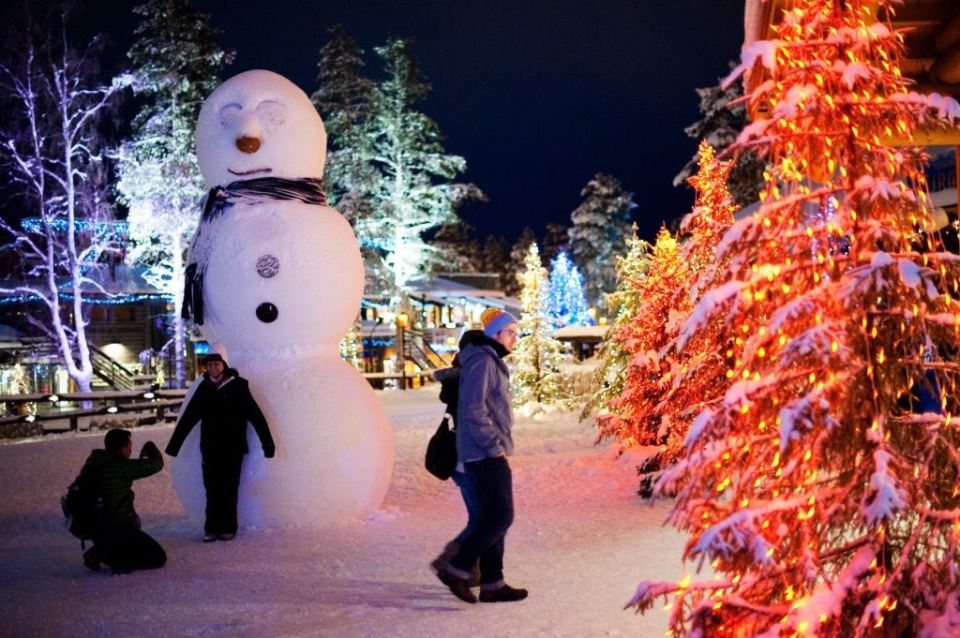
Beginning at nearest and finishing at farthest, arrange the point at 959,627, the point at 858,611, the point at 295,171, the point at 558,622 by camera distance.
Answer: the point at 959,627 → the point at 858,611 → the point at 558,622 → the point at 295,171

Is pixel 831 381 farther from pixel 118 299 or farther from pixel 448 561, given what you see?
pixel 118 299

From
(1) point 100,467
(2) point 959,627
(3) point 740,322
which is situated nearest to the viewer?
(2) point 959,627

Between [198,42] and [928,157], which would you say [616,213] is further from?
[928,157]

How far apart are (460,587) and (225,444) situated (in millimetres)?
3024

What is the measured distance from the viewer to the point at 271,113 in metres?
8.89

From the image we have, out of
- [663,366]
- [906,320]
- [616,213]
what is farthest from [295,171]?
[616,213]

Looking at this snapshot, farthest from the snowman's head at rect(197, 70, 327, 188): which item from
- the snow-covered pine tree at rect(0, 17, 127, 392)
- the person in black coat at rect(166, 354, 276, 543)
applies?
the snow-covered pine tree at rect(0, 17, 127, 392)

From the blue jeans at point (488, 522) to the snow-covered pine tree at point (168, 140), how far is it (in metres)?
22.6

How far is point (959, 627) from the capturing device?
3490 mm

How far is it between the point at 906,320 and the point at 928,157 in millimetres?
852

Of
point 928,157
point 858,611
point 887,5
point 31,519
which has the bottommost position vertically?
point 31,519

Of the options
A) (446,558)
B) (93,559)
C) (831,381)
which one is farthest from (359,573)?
(831,381)

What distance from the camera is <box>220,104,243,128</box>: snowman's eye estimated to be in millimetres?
8844

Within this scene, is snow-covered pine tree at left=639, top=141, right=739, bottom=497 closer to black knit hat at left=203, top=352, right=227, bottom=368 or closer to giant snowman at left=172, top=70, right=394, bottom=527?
giant snowman at left=172, top=70, right=394, bottom=527
